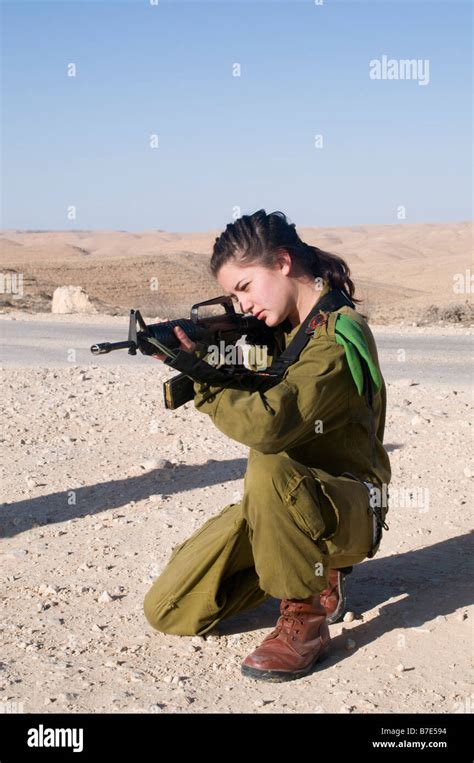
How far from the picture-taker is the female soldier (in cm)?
288

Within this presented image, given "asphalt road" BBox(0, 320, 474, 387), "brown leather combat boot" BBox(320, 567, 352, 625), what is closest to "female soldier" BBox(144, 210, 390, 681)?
"brown leather combat boot" BBox(320, 567, 352, 625)

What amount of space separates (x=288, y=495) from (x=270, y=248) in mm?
784

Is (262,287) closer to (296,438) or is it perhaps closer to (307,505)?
(296,438)

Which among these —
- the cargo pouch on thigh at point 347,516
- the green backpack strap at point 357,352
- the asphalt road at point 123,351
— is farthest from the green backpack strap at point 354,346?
the asphalt road at point 123,351

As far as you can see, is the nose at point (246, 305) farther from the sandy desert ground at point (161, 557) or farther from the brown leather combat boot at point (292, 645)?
the sandy desert ground at point (161, 557)

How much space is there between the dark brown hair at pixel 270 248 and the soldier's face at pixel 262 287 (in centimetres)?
3

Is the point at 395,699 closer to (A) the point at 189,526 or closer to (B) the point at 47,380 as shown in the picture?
(A) the point at 189,526

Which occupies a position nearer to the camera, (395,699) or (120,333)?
(395,699)

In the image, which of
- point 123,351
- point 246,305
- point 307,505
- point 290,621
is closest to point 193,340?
point 246,305

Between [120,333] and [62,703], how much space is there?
31.0 ft

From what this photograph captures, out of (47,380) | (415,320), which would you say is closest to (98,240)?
(415,320)

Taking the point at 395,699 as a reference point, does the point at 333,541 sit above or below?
above

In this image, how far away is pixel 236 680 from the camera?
123 inches

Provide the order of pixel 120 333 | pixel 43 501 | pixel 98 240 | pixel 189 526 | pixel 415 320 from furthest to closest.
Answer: pixel 98 240 < pixel 415 320 < pixel 120 333 < pixel 43 501 < pixel 189 526
